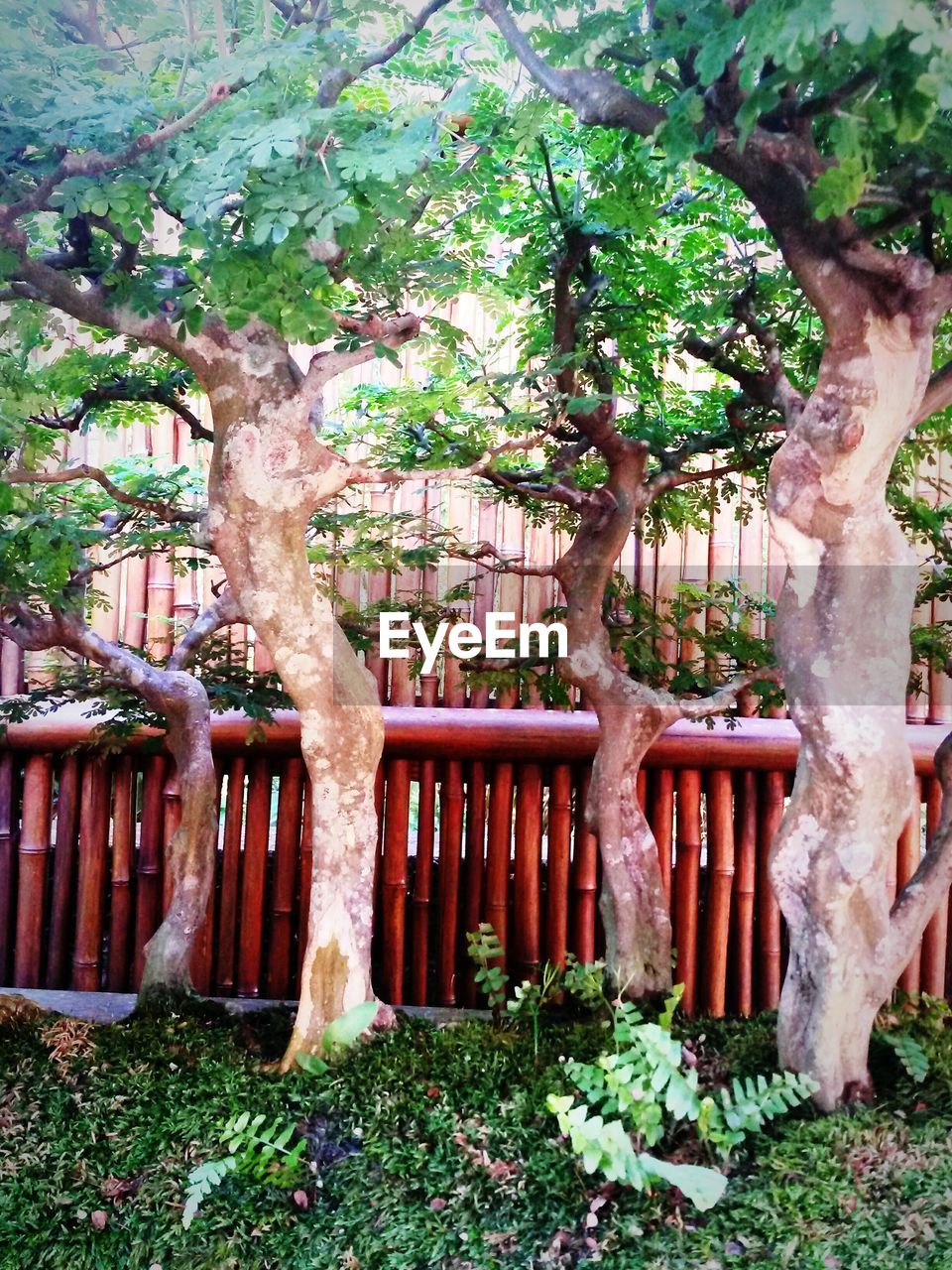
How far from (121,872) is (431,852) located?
39.5 inches

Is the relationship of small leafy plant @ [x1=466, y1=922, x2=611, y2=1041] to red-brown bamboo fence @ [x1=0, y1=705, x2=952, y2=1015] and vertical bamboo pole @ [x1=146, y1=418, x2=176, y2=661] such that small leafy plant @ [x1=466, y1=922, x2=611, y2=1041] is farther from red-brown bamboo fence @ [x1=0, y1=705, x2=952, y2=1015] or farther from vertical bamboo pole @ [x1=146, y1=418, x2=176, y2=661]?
vertical bamboo pole @ [x1=146, y1=418, x2=176, y2=661]

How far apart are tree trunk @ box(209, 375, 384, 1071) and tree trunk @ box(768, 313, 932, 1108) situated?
0.89m

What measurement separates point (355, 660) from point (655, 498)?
3.54 feet

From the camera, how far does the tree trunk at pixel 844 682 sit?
1.82 metres

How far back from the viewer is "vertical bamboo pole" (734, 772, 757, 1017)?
10.3ft

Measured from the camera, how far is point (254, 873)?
3.31m

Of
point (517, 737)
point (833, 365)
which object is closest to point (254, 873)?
point (517, 737)

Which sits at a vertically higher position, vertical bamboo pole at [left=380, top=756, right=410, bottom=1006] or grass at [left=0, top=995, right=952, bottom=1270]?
vertical bamboo pole at [left=380, top=756, right=410, bottom=1006]

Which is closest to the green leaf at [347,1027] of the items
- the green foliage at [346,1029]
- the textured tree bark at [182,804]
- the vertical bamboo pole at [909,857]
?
the green foliage at [346,1029]

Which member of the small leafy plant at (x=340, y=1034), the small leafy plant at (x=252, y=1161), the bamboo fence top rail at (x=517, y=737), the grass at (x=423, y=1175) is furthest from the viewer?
the bamboo fence top rail at (x=517, y=737)

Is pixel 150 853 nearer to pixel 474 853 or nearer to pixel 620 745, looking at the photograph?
pixel 474 853

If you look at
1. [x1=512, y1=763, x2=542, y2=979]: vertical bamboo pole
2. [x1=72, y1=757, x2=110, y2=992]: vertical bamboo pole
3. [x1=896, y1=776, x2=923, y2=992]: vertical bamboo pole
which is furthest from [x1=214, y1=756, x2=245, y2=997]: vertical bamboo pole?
[x1=896, y1=776, x2=923, y2=992]: vertical bamboo pole

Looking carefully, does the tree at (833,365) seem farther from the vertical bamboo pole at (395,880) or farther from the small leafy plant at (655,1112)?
the vertical bamboo pole at (395,880)

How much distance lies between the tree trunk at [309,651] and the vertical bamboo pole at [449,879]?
0.92 meters
